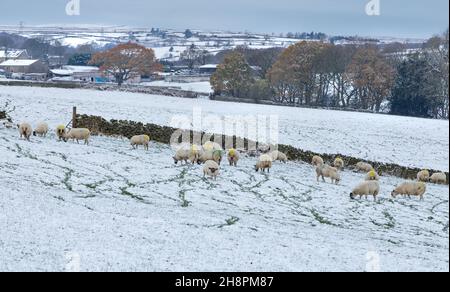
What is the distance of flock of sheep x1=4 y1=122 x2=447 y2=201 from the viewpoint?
27970 millimetres

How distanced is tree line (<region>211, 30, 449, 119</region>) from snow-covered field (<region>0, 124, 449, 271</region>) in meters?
61.9

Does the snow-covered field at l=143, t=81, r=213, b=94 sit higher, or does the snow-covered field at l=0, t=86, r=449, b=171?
the snow-covered field at l=143, t=81, r=213, b=94

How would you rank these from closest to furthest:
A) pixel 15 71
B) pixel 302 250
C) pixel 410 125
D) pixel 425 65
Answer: pixel 302 250, pixel 410 125, pixel 425 65, pixel 15 71

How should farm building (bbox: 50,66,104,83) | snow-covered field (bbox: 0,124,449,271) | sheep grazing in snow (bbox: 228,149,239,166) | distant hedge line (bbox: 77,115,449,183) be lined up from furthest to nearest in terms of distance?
farm building (bbox: 50,66,104,83) < distant hedge line (bbox: 77,115,449,183) < sheep grazing in snow (bbox: 228,149,239,166) < snow-covered field (bbox: 0,124,449,271)

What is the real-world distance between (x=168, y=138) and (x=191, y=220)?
23.3 meters

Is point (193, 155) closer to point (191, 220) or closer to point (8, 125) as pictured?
point (191, 220)

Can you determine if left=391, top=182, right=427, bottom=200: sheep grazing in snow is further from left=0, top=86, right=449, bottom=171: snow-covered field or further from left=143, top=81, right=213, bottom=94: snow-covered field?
left=143, top=81, right=213, bottom=94: snow-covered field

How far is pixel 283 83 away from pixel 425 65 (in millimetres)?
25363

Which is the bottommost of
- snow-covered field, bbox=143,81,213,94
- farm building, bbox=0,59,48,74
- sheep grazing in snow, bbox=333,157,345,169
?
sheep grazing in snow, bbox=333,157,345,169

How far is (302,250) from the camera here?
16.9m

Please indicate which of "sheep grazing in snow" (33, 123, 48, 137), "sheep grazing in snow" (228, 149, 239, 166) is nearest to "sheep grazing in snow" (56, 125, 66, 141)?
"sheep grazing in snow" (33, 123, 48, 137)

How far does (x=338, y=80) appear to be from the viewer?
4119 inches
